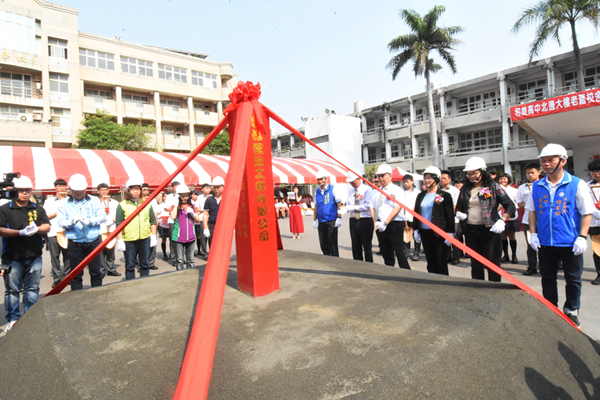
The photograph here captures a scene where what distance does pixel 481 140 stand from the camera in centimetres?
2655

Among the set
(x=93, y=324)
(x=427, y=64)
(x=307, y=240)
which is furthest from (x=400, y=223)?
(x=427, y=64)

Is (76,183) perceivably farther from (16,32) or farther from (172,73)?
(172,73)

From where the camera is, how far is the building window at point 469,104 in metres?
26.5

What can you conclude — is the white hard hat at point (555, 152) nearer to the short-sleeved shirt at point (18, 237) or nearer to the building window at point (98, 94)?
the short-sleeved shirt at point (18, 237)

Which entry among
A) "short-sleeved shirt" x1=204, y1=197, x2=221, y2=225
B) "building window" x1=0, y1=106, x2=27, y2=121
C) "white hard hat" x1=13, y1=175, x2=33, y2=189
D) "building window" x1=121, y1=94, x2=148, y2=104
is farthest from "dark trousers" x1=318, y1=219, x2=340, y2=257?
"building window" x1=121, y1=94, x2=148, y2=104

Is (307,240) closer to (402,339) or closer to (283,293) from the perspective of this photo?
(283,293)

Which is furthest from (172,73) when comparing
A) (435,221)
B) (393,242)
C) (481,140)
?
(435,221)

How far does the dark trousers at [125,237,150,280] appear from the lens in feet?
16.3

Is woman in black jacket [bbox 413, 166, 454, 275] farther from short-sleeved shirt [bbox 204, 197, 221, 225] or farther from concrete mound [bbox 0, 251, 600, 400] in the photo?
short-sleeved shirt [bbox 204, 197, 221, 225]

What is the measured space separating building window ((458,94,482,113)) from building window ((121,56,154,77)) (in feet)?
94.3

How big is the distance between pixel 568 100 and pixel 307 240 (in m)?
10.5

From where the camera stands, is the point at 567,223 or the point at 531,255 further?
the point at 531,255

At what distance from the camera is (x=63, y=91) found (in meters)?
28.2

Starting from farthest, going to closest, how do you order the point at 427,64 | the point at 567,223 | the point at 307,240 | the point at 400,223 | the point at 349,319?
the point at 427,64
the point at 307,240
the point at 400,223
the point at 567,223
the point at 349,319
